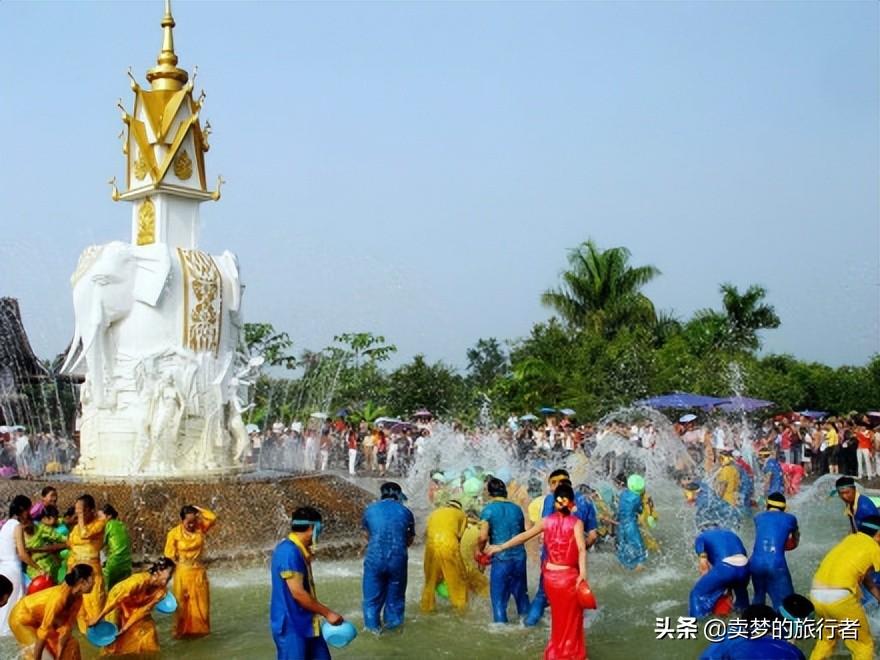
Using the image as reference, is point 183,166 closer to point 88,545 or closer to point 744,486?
point 88,545

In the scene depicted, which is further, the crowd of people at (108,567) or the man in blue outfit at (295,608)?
the crowd of people at (108,567)

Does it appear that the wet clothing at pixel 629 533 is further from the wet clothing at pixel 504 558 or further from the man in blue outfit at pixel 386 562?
the man in blue outfit at pixel 386 562

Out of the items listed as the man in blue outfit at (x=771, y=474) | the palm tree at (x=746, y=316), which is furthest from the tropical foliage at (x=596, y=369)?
the man in blue outfit at (x=771, y=474)

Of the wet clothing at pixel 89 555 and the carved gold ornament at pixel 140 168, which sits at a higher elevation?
the carved gold ornament at pixel 140 168

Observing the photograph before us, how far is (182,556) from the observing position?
8.55 m

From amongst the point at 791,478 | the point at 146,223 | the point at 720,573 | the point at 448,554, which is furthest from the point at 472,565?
the point at 791,478

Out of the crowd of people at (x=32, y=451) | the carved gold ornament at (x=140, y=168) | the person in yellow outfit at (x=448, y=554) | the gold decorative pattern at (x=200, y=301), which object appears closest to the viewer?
the person in yellow outfit at (x=448, y=554)

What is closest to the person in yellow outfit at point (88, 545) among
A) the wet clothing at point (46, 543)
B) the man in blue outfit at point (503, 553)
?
the wet clothing at point (46, 543)

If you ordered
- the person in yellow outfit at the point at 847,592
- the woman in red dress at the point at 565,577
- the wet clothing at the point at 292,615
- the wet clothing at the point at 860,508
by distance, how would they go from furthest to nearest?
the wet clothing at the point at 860,508
the woman in red dress at the point at 565,577
the person in yellow outfit at the point at 847,592
the wet clothing at the point at 292,615

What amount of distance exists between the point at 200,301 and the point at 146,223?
1.70m

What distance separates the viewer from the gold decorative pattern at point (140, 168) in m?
15.6

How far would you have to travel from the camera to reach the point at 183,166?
620 inches

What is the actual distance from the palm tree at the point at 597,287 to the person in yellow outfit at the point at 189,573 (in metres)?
31.5

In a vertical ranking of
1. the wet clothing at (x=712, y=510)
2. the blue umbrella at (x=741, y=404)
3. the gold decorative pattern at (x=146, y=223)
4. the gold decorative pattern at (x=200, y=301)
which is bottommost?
the wet clothing at (x=712, y=510)
